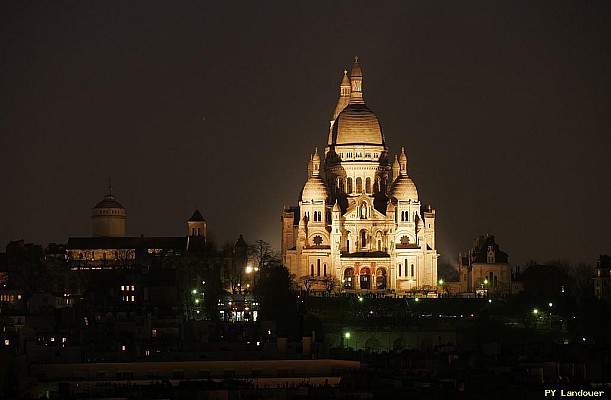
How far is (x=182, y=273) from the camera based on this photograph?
646 feet

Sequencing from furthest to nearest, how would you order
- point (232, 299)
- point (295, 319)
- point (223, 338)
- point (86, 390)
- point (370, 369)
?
1. point (232, 299)
2. point (295, 319)
3. point (223, 338)
4. point (370, 369)
5. point (86, 390)

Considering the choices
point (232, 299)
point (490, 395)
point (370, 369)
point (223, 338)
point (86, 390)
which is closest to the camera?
point (490, 395)

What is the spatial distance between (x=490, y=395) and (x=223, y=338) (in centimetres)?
3860

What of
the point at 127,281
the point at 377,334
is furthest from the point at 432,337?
the point at 127,281

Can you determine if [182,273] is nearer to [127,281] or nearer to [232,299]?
[232,299]

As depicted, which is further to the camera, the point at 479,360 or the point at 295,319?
the point at 295,319

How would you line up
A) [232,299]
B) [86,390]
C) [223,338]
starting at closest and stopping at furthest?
[86,390], [223,338], [232,299]

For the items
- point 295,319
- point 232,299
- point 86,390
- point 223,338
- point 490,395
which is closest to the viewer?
point 490,395

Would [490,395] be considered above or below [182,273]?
below

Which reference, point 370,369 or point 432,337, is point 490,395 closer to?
point 370,369

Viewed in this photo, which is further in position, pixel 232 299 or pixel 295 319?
pixel 232 299

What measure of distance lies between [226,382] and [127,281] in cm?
5609

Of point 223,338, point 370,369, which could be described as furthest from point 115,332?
point 370,369

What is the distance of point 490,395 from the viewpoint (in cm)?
11425
